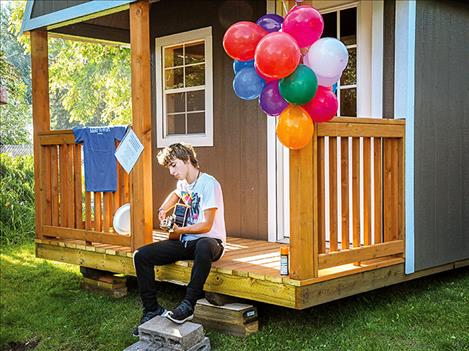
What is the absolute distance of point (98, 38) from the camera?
7359mm

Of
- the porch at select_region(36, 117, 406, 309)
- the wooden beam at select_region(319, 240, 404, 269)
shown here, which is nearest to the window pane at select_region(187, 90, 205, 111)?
the porch at select_region(36, 117, 406, 309)

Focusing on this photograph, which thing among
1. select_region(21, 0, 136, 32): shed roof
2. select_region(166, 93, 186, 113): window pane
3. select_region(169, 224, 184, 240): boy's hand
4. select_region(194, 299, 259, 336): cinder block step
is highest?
select_region(21, 0, 136, 32): shed roof

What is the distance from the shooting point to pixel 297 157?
404 cm

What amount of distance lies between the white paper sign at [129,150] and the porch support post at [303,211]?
5.16ft

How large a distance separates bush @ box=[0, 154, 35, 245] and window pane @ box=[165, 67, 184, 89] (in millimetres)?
4099

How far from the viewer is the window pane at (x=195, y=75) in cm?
664

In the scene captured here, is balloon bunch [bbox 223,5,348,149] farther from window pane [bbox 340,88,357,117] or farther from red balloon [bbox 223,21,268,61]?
window pane [bbox 340,88,357,117]

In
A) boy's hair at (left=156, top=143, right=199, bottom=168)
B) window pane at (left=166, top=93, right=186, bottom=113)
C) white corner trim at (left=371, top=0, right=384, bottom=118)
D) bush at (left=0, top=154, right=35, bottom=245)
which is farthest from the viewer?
bush at (left=0, top=154, right=35, bottom=245)

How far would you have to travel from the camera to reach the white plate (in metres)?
5.31

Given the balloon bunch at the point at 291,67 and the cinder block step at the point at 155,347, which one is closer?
the balloon bunch at the point at 291,67

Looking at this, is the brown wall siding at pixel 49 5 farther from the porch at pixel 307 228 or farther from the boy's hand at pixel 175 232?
the boy's hand at pixel 175 232

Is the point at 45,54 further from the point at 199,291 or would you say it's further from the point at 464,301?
the point at 464,301

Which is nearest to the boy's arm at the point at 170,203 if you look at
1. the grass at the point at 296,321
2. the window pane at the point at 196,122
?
the grass at the point at 296,321

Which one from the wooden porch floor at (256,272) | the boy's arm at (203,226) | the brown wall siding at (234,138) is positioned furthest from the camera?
the brown wall siding at (234,138)
